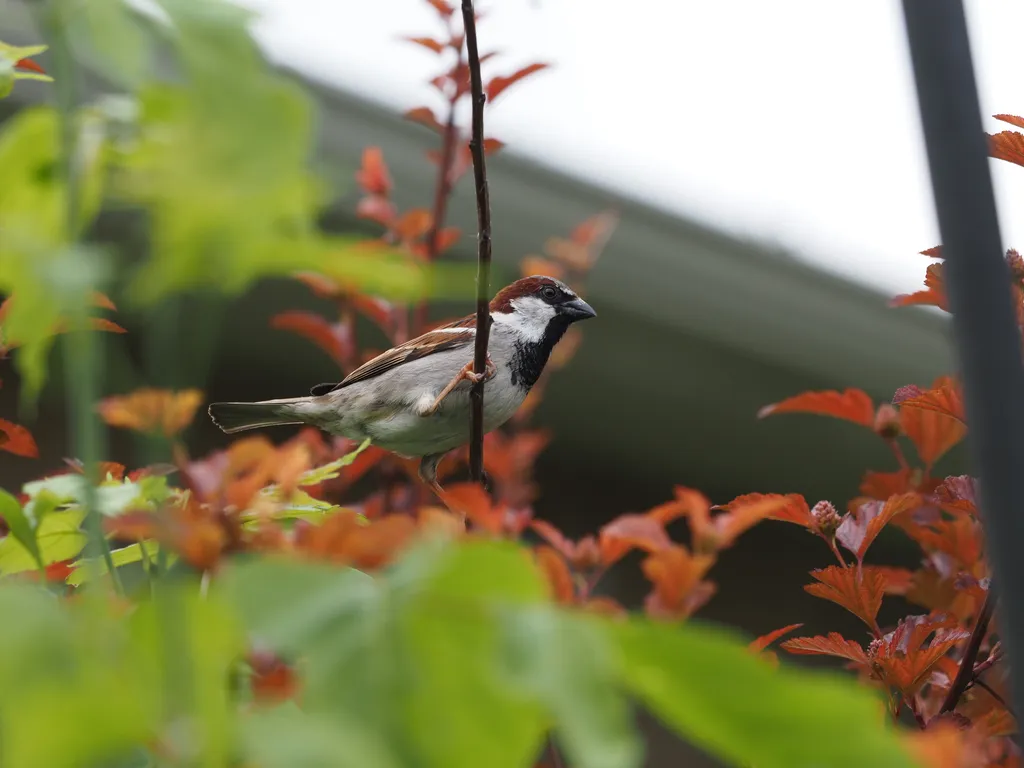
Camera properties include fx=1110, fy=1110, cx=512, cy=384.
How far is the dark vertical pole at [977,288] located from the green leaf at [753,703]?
0.18 meters

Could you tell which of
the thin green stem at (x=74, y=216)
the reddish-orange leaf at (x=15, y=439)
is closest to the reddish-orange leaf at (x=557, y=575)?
the thin green stem at (x=74, y=216)

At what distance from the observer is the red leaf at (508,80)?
1.53 meters

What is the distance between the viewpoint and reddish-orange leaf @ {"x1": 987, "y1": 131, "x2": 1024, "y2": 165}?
41.5 inches

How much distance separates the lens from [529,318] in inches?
101

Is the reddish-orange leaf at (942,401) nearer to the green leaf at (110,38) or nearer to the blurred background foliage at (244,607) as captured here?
the blurred background foliage at (244,607)

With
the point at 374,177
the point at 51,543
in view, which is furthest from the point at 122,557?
the point at 374,177

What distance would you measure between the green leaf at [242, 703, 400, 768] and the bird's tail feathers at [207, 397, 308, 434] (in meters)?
2.11

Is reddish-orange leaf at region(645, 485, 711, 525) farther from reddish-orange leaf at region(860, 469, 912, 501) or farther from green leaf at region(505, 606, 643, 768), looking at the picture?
reddish-orange leaf at region(860, 469, 912, 501)

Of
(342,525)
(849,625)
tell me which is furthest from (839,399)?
(849,625)

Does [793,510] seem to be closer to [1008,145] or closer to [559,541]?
[559,541]

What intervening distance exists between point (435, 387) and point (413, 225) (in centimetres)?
72

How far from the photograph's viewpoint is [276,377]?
10.4 ft

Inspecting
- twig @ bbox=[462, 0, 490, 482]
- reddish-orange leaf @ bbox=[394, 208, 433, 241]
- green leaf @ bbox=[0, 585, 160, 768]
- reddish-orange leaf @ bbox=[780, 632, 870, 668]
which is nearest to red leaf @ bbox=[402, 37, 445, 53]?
reddish-orange leaf @ bbox=[394, 208, 433, 241]

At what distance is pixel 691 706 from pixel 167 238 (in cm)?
26
